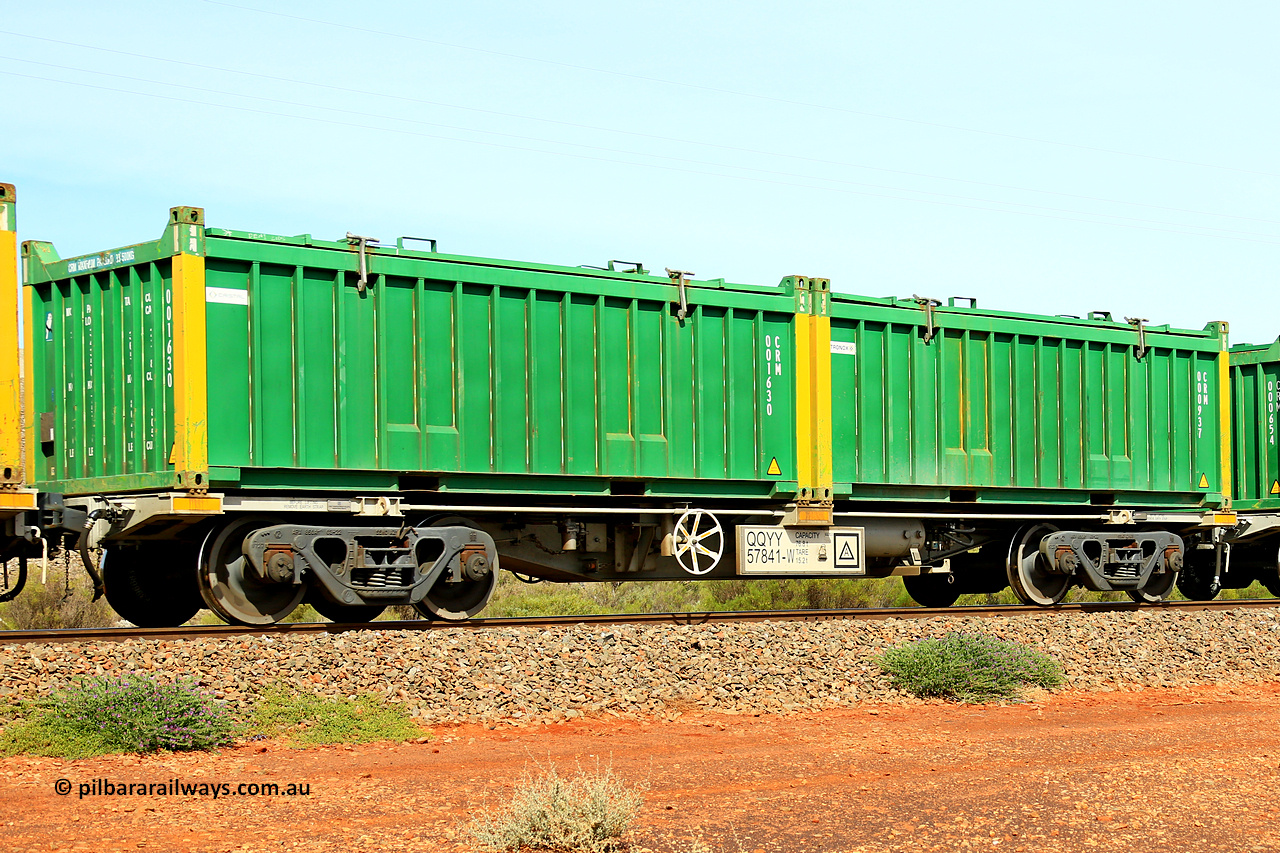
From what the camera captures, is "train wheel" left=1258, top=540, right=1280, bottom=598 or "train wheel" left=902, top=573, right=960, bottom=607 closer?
"train wheel" left=902, top=573, right=960, bottom=607

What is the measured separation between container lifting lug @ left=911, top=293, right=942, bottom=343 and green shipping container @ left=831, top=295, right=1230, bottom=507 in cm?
2

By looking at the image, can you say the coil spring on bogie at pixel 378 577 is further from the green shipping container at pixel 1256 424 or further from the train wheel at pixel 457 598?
the green shipping container at pixel 1256 424

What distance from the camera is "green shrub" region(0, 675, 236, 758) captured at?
8211 mm

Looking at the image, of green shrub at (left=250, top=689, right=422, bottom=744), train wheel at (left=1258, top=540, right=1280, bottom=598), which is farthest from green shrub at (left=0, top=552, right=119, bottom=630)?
train wheel at (left=1258, top=540, right=1280, bottom=598)

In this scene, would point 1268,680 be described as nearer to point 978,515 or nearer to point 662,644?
point 978,515

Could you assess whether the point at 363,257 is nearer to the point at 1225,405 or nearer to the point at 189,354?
the point at 189,354

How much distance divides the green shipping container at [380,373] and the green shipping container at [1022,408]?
1.43 m

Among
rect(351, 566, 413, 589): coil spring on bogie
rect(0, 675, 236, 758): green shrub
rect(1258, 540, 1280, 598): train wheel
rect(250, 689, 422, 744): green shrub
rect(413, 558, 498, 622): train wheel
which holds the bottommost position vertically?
rect(1258, 540, 1280, 598): train wheel

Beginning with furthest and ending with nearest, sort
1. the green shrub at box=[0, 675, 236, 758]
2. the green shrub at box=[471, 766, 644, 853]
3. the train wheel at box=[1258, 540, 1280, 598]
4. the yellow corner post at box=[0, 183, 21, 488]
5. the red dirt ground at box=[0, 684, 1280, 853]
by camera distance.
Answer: the train wheel at box=[1258, 540, 1280, 598], the yellow corner post at box=[0, 183, 21, 488], the green shrub at box=[0, 675, 236, 758], the red dirt ground at box=[0, 684, 1280, 853], the green shrub at box=[471, 766, 644, 853]

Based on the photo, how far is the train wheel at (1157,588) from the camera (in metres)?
17.7

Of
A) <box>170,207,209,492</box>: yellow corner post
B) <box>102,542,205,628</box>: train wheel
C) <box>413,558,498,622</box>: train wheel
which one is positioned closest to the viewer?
<box>170,207,209,492</box>: yellow corner post

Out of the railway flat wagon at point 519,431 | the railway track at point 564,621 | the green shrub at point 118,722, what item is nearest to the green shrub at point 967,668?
the railway track at point 564,621

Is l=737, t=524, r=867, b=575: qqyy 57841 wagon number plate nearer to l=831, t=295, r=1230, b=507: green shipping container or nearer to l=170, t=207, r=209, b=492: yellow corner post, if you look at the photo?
l=831, t=295, r=1230, b=507: green shipping container

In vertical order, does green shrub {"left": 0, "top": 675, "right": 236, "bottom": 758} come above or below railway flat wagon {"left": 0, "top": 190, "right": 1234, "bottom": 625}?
below
